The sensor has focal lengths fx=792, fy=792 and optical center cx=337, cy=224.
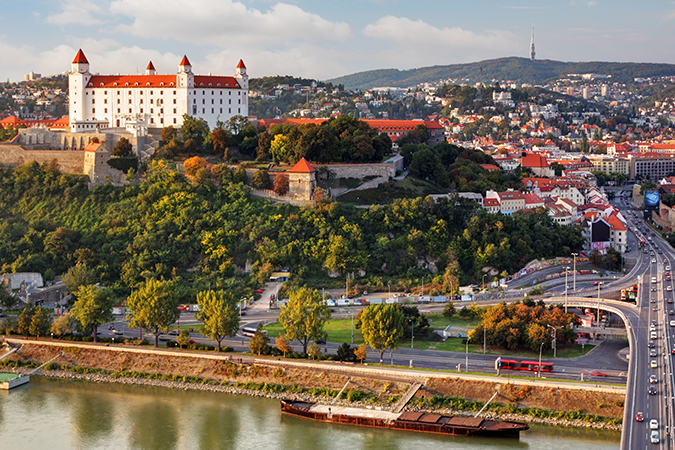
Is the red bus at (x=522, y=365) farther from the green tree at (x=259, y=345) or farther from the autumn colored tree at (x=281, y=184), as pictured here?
the autumn colored tree at (x=281, y=184)

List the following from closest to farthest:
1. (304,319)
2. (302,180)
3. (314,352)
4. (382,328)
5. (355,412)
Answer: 1. (355,412)
2. (382,328)
3. (314,352)
4. (304,319)
5. (302,180)

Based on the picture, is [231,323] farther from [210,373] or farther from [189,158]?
[189,158]

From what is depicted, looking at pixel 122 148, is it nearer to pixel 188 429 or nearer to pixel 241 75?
pixel 241 75

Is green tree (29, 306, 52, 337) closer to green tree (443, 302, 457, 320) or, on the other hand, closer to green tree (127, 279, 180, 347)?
green tree (127, 279, 180, 347)

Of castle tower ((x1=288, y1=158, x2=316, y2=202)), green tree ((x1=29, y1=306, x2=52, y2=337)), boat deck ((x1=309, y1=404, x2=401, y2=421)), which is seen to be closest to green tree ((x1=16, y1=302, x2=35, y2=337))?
green tree ((x1=29, y1=306, x2=52, y2=337))

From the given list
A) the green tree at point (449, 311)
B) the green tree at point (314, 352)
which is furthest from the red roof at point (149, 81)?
the green tree at point (314, 352)

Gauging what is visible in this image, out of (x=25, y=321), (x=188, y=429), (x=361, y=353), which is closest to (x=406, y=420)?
(x=361, y=353)
